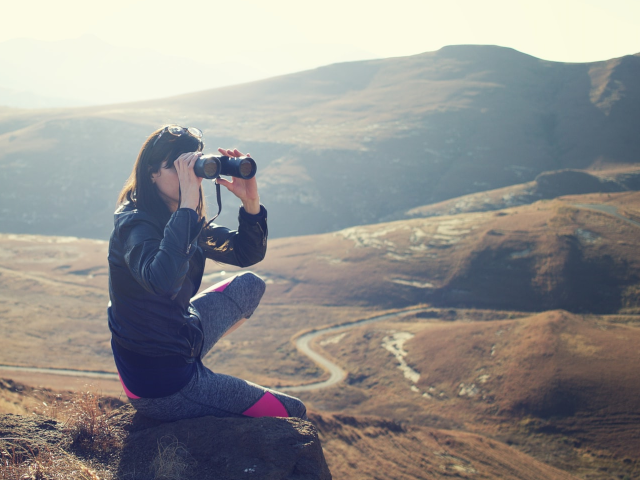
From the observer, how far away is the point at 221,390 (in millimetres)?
3361

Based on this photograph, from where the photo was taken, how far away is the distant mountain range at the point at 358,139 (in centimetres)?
5578

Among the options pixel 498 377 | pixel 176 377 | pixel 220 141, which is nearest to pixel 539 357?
pixel 498 377

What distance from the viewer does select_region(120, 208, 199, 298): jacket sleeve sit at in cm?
260

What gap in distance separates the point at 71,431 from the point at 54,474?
661 mm

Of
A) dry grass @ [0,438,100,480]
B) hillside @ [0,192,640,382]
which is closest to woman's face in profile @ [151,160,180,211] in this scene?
dry grass @ [0,438,100,480]

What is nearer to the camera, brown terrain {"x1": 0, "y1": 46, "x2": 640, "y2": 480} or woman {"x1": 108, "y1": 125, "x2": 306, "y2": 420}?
woman {"x1": 108, "y1": 125, "x2": 306, "y2": 420}

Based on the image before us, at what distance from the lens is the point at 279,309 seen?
28.8 metres

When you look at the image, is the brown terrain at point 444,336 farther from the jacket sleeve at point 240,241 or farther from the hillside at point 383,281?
the jacket sleeve at point 240,241

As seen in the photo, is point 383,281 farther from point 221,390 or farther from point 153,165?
point 153,165

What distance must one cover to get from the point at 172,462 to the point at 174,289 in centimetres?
103

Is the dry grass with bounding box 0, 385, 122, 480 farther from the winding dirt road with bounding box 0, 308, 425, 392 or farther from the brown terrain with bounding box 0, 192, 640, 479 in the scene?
the winding dirt road with bounding box 0, 308, 425, 392

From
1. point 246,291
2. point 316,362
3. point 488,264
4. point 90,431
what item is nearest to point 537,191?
point 488,264

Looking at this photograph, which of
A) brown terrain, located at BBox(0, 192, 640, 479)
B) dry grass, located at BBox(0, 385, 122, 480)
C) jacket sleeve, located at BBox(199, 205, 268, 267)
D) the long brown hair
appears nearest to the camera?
dry grass, located at BBox(0, 385, 122, 480)

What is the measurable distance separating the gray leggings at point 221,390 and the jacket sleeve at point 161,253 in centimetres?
72
